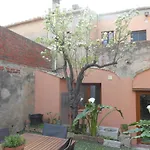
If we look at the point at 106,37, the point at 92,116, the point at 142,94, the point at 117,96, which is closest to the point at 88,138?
the point at 92,116

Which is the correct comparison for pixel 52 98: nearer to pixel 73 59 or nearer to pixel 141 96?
pixel 73 59

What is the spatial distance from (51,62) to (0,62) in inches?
192

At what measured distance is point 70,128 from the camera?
8516mm

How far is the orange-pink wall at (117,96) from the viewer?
28.8 feet

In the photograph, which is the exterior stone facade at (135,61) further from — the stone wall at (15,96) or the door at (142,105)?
the stone wall at (15,96)

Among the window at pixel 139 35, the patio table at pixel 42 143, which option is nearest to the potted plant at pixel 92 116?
the patio table at pixel 42 143

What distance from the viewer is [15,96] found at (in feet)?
28.1

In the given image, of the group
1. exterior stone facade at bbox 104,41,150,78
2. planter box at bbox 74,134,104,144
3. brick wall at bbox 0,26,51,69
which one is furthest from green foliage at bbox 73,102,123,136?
brick wall at bbox 0,26,51,69

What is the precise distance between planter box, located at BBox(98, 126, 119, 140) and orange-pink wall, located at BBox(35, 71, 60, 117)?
100 inches

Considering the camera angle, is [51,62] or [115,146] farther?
[51,62]

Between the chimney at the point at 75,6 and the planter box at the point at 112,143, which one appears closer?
the planter box at the point at 112,143

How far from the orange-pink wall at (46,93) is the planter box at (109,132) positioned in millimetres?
2540

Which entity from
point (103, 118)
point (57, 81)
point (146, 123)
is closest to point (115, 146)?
point (103, 118)

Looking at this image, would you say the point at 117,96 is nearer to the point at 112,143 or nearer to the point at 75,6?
the point at 112,143
